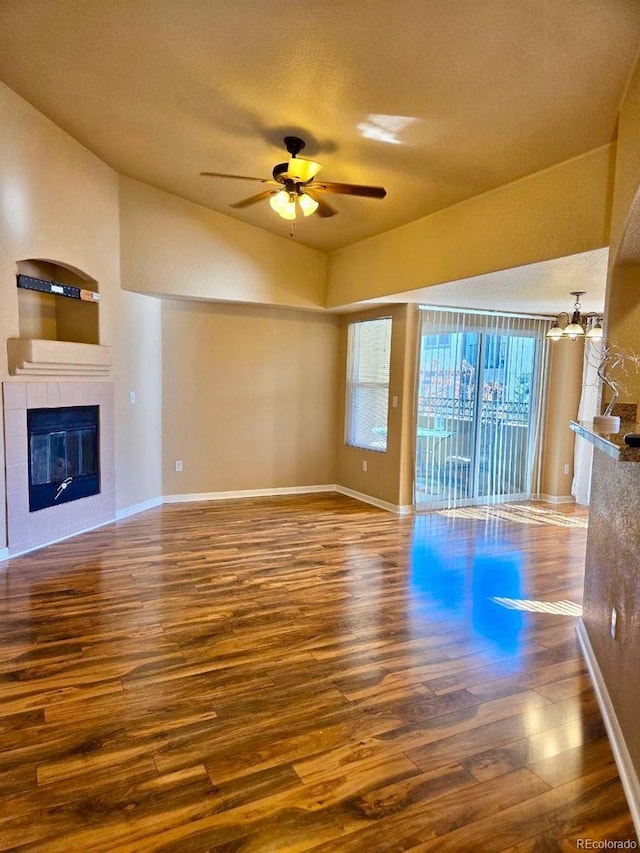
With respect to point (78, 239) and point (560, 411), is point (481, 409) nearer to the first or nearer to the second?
point (560, 411)

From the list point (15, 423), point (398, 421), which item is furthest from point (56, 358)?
point (398, 421)

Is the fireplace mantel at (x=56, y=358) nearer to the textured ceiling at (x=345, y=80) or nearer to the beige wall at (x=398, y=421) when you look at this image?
the textured ceiling at (x=345, y=80)

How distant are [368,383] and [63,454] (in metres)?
3.40

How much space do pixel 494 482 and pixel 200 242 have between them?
14.3 ft

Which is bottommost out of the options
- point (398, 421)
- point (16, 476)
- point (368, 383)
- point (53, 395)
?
point (16, 476)

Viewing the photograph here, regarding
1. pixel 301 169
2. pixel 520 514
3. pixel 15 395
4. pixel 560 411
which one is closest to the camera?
pixel 301 169

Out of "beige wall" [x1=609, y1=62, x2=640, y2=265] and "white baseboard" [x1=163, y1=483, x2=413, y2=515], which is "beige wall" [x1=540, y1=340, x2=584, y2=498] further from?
"beige wall" [x1=609, y1=62, x2=640, y2=265]

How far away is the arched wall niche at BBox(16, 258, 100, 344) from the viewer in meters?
4.40

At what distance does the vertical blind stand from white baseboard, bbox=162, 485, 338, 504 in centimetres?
148

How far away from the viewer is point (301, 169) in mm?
3166

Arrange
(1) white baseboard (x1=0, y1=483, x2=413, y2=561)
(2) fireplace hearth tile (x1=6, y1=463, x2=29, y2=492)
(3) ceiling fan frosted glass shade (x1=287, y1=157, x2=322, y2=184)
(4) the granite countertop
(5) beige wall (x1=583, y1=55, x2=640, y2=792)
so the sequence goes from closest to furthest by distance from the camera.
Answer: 1. (4) the granite countertop
2. (5) beige wall (x1=583, y1=55, x2=640, y2=792)
3. (3) ceiling fan frosted glass shade (x1=287, y1=157, x2=322, y2=184)
4. (2) fireplace hearth tile (x1=6, y1=463, x2=29, y2=492)
5. (1) white baseboard (x1=0, y1=483, x2=413, y2=561)

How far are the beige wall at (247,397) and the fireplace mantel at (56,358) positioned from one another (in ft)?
3.48

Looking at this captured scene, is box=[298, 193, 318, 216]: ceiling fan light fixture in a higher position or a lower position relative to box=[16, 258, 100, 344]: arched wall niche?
higher

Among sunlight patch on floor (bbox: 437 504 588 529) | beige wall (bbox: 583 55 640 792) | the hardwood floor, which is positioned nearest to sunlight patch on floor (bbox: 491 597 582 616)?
the hardwood floor
